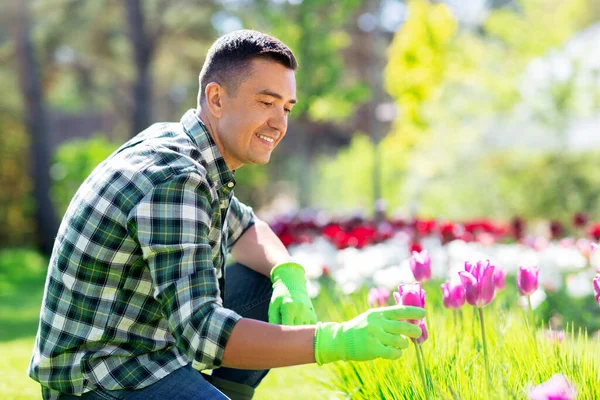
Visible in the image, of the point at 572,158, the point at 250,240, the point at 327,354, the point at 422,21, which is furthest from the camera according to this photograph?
the point at 422,21

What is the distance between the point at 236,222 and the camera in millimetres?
2625

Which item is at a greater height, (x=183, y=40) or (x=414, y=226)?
(x=183, y=40)

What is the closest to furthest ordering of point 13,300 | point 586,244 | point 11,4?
1. point 586,244
2. point 13,300
3. point 11,4

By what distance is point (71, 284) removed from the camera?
73.4 inches

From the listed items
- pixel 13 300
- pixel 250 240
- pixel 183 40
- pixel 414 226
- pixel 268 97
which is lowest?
pixel 13 300

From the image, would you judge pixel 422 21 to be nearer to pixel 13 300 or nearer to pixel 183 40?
pixel 183 40

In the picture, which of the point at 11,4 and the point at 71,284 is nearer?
the point at 71,284

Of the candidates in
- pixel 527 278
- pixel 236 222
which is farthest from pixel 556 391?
pixel 236 222

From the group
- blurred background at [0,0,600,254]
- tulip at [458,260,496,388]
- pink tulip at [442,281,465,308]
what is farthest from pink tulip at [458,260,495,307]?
blurred background at [0,0,600,254]

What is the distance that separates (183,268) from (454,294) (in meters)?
0.79

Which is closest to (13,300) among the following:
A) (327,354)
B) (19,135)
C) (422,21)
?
(19,135)

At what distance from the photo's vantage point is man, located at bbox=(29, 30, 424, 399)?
163cm

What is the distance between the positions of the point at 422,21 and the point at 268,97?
15814 mm

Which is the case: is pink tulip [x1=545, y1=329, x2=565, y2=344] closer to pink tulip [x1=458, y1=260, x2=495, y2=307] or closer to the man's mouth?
pink tulip [x1=458, y1=260, x2=495, y2=307]
